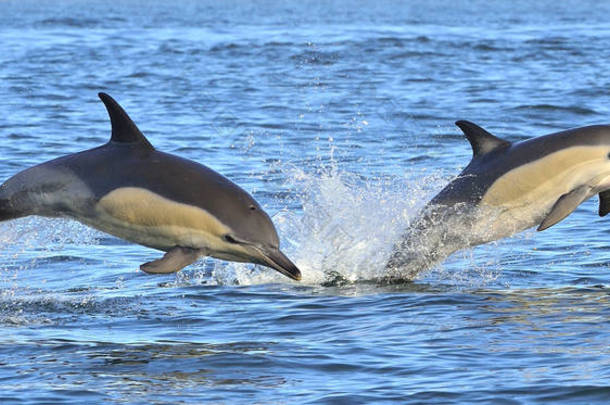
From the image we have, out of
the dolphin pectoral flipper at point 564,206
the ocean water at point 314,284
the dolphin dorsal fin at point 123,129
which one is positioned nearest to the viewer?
the ocean water at point 314,284

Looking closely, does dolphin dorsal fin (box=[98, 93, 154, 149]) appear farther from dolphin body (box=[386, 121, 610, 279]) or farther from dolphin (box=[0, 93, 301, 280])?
dolphin body (box=[386, 121, 610, 279])

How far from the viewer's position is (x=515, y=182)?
984cm

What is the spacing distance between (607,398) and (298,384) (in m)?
1.77

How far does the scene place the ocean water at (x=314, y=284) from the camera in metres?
7.22

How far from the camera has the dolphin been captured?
8.16 meters

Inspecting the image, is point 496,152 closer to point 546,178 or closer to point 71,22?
point 546,178

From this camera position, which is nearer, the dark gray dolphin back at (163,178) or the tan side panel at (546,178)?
the dark gray dolphin back at (163,178)

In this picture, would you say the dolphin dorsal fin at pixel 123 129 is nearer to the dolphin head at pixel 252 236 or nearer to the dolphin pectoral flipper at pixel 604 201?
the dolphin head at pixel 252 236

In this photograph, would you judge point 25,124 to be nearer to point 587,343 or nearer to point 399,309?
point 399,309

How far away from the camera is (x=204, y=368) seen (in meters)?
7.48

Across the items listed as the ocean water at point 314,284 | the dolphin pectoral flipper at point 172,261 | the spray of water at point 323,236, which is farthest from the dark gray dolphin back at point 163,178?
the spray of water at point 323,236

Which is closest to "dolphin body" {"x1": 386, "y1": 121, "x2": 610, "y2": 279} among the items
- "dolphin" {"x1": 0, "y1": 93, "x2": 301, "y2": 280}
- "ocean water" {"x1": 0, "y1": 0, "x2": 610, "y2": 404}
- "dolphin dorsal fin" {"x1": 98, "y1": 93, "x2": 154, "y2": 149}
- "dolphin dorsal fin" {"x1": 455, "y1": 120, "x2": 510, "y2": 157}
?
"dolphin dorsal fin" {"x1": 455, "y1": 120, "x2": 510, "y2": 157}

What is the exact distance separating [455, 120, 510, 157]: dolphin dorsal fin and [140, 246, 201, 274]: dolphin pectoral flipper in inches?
106

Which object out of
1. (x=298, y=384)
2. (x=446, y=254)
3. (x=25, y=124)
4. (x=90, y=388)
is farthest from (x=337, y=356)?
(x=25, y=124)
